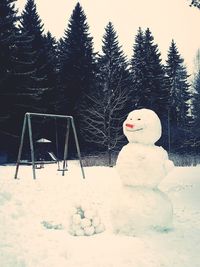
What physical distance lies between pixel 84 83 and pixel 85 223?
24398mm

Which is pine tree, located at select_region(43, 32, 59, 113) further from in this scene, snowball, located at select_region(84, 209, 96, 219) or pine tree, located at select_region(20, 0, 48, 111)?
snowball, located at select_region(84, 209, 96, 219)

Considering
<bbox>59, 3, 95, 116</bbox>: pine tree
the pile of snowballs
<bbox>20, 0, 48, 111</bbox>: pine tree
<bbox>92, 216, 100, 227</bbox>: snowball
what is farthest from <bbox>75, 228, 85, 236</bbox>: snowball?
<bbox>59, 3, 95, 116</bbox>: pine tree

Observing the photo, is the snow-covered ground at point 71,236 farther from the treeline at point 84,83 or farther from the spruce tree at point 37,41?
the spruce tree at point 37,41

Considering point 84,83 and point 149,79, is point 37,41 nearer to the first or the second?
point 84,83

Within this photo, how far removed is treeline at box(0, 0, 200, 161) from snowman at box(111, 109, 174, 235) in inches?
578

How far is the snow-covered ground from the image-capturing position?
4.79m

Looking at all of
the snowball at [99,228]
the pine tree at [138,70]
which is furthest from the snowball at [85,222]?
the pine tree at [138,70]

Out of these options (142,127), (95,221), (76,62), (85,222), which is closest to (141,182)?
(142,127)

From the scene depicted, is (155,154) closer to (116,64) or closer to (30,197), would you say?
(30,197)

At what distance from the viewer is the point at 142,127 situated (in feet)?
21.5

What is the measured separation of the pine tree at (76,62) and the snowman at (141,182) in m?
21.5

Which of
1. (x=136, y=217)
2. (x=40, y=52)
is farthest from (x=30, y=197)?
(x=40, y=52)

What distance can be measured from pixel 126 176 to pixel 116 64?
2338 centimetres

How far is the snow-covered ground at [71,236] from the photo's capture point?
4789mm
